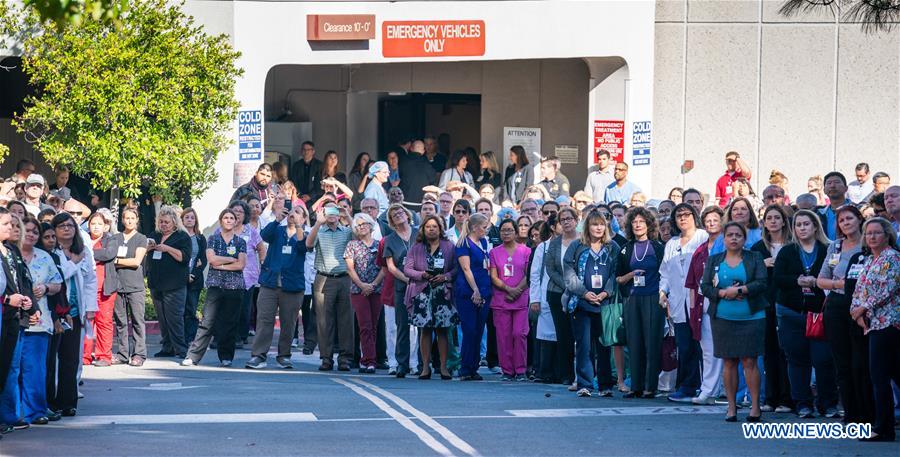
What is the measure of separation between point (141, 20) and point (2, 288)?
1081 centimetres

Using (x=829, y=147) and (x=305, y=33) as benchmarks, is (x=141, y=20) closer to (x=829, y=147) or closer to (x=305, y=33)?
(x=305, y=33)

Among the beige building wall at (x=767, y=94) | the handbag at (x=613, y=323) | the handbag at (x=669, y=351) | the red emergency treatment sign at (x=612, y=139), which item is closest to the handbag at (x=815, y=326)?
the handbag at (x=669, y=351)

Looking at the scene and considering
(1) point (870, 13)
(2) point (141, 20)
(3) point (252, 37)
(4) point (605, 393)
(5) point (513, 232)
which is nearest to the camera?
(1) point (870, 13)

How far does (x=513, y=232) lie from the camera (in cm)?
1661

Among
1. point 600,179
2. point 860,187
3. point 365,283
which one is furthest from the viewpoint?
point 600,179

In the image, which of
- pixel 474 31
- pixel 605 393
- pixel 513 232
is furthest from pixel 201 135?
pixel 605 393

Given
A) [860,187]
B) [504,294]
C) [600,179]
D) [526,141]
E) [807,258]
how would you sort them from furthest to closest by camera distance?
[526,141] < [600,179] < [860,187] < [504,294] < [807,258]

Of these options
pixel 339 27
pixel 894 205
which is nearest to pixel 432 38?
pixel 339 27

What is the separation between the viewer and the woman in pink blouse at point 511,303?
54.2 ft

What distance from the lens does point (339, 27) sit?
2398 cm

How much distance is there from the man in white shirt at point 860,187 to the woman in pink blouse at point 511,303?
8282 mm

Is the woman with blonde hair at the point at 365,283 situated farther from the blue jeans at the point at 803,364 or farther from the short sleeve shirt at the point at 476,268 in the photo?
the blue jeans at the point at 803,364

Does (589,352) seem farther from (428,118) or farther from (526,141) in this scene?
(428,118)

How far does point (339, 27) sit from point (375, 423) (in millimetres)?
12666
